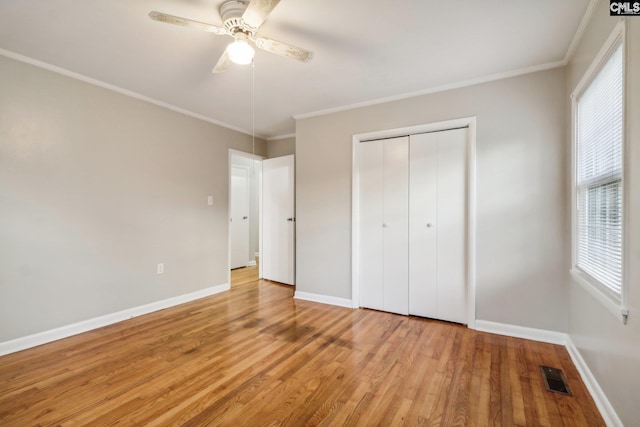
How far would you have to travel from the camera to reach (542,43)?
224cm

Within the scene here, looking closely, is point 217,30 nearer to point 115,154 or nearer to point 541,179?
point 115,154

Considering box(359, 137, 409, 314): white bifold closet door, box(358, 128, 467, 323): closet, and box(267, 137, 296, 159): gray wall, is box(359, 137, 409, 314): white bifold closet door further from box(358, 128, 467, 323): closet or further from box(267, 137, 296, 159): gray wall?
box(267, 137, 296, 159): gray wall

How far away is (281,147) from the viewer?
504 centimetres

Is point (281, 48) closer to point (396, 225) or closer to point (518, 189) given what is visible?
point (396, 225)

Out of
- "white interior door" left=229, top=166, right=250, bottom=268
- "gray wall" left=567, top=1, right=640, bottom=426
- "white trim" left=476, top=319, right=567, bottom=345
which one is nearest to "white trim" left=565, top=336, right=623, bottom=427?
"gray wall" left=567, top=1, right=640, bottom=426

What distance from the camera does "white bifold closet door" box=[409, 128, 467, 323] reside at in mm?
2951

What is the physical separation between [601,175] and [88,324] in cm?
437

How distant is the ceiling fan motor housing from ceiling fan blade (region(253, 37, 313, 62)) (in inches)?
3.1

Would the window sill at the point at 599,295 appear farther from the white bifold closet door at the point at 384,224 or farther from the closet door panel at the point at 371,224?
the closet door panel at the point at 371,224

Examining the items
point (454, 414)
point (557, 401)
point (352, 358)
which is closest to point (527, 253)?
point (557, 401)

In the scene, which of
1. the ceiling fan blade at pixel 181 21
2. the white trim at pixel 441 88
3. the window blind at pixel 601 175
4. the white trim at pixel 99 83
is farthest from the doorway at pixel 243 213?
the window blind at pixel 601 175

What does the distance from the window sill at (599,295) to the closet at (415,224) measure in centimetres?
91

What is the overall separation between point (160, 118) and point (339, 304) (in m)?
3.16

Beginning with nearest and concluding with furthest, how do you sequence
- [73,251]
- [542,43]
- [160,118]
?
[542,43], [73,251], [160,118]
